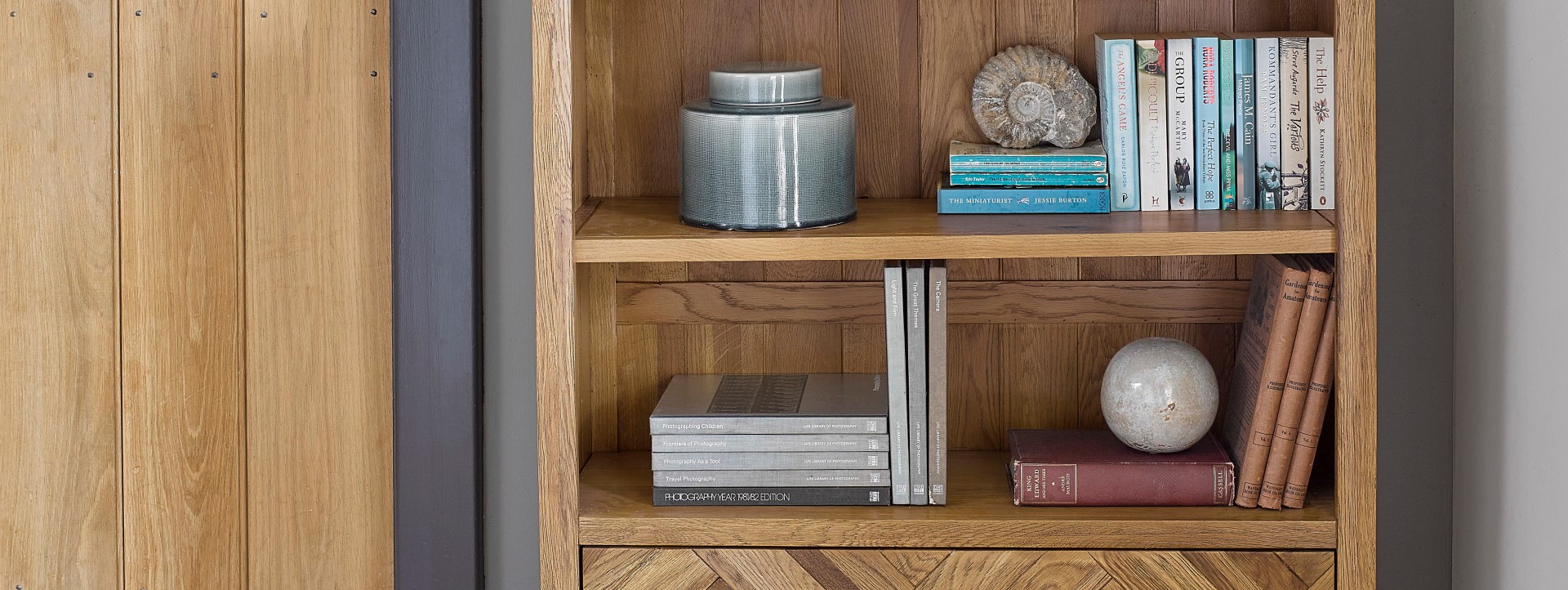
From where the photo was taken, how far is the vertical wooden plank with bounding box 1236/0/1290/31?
Result: 1.40m

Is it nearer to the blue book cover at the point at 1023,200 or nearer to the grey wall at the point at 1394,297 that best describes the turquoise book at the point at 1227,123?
the blue book cover at the point at 1023,200

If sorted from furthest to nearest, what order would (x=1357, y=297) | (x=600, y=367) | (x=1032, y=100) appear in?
1. (x=600, y=367)
2. (x=1032, y=100)
3. (x=1357, y=297)

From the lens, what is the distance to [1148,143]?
1.29 meters

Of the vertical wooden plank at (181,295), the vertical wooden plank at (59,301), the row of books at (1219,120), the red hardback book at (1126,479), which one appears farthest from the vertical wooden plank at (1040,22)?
the vertical wooden plank at (59,301)

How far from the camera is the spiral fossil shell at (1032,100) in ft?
4.46

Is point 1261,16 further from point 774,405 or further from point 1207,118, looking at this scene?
point 774,405

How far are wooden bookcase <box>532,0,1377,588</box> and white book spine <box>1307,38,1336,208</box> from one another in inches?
1.6

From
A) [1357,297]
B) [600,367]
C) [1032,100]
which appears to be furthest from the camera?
[600,367]

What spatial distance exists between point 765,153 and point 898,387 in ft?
0.89

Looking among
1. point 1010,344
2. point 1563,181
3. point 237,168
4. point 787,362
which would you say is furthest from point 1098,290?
point 237,168

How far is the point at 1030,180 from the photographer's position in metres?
1.30

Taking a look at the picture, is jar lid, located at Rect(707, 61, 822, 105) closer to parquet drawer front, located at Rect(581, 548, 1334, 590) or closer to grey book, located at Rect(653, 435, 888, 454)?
grey book, located at Rect(653, 435, 888, 454)

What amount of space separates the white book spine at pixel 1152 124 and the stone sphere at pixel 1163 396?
150 mm

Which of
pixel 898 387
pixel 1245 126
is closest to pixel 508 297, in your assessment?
pixel 898 387
